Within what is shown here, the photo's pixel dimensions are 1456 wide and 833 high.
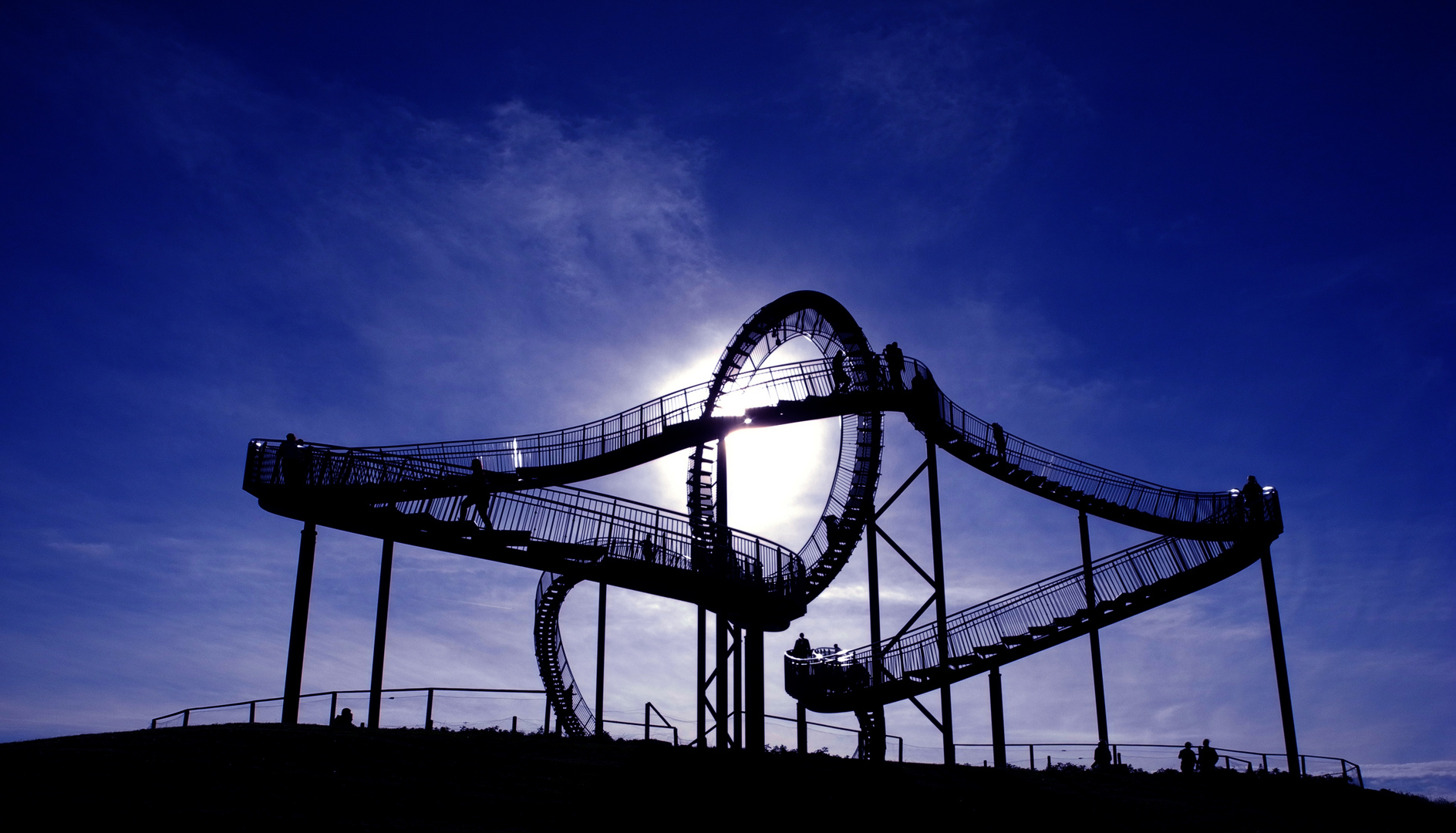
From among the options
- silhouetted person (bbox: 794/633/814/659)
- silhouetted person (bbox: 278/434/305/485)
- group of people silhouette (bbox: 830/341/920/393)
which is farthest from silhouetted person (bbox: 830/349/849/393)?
silhouetted person (bbox: 278/434/305/485)

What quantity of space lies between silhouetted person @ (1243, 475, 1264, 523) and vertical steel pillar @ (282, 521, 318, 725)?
22.2 meters

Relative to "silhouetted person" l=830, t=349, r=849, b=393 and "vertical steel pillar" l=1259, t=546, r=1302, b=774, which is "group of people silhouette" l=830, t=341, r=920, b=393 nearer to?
"silhouetted person" l=830, t=349, r=849, b=393

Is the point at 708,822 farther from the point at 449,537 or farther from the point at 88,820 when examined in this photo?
the point at 449,537

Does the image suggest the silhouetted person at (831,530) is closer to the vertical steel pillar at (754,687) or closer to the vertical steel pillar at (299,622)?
the vertical steel pillar at (754,687)

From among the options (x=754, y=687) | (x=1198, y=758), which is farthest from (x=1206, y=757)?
(x=754, y=687)

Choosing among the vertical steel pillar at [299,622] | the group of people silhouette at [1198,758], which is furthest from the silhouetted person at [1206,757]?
the vertical steel pillar at [299,622]

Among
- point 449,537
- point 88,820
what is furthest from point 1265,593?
point 88,820

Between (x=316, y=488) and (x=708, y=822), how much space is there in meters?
12.0

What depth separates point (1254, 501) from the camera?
27734mm

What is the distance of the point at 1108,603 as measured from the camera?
26625 mm

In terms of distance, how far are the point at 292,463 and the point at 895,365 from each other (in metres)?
14.9

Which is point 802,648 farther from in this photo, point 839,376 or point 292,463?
point 292,463

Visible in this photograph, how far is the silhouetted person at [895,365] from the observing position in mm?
28594

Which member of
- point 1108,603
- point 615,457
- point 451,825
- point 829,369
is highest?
point 829,369
